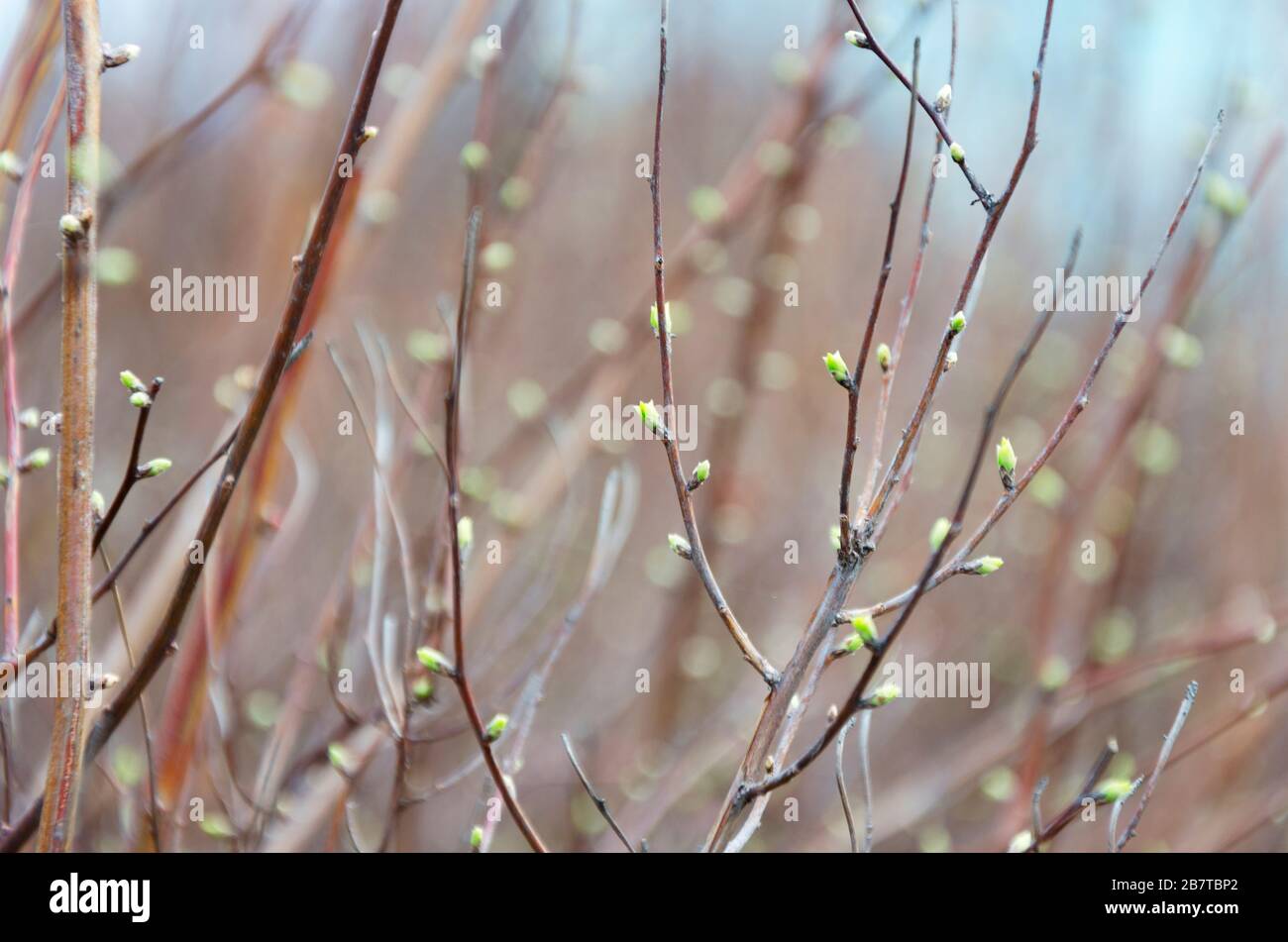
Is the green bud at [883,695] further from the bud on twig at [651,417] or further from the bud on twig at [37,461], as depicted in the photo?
the bud on twig at [37,461]

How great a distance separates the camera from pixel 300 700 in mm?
1593

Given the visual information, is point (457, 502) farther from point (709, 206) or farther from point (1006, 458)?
point (709, 206)

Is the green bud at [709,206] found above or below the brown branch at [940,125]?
above

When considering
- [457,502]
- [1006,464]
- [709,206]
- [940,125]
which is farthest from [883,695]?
[709,206]

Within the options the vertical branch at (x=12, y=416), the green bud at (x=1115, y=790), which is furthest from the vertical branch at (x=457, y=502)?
the green bud at (x=1115, y=790)

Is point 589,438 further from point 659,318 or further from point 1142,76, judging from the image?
→ point 1142,76

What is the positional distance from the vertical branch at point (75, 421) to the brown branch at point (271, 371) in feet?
0.05

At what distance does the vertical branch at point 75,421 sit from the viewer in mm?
866

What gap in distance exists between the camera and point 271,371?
91cm

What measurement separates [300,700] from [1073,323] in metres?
3.02

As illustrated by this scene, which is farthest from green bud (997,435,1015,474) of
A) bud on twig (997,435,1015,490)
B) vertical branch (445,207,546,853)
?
vertical branch (445,207,546,853)

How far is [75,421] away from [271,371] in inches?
7.2

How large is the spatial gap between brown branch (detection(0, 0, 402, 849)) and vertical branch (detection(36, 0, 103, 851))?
1 cm

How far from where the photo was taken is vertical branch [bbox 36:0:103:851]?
866 millimetres
